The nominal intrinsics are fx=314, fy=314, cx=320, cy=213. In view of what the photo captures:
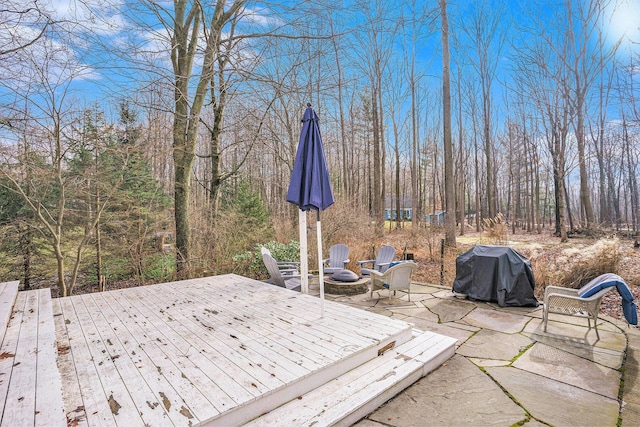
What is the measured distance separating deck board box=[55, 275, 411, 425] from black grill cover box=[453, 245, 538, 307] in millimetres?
2669

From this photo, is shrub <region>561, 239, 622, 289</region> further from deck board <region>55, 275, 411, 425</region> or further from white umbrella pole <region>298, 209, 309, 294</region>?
white umbrella pole <region>298, 209, 309, 294</region>

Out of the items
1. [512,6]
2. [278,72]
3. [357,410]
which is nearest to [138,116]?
[278,72]

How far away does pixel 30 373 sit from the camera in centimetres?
209

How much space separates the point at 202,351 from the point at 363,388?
130 centimetres

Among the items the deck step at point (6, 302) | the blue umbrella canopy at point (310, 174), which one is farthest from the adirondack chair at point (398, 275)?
the deck step at point (6, 302)

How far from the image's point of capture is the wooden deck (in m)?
1.82

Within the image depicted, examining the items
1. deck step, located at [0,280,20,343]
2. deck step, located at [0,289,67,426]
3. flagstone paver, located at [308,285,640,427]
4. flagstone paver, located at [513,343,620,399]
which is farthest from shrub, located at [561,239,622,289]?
deck step, located at [0,280,20,343]

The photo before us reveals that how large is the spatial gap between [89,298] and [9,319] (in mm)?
1029

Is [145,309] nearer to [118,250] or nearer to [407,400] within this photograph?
[407,400]

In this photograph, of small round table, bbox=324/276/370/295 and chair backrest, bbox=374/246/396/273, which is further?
chair backrest, bbox=374/246/396/273

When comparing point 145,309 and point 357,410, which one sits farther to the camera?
point 145,309

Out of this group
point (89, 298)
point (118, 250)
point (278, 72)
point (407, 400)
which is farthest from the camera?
point (278, 72)

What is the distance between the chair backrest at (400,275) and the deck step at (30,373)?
13.5 ft

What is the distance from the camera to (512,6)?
43.5 feet
